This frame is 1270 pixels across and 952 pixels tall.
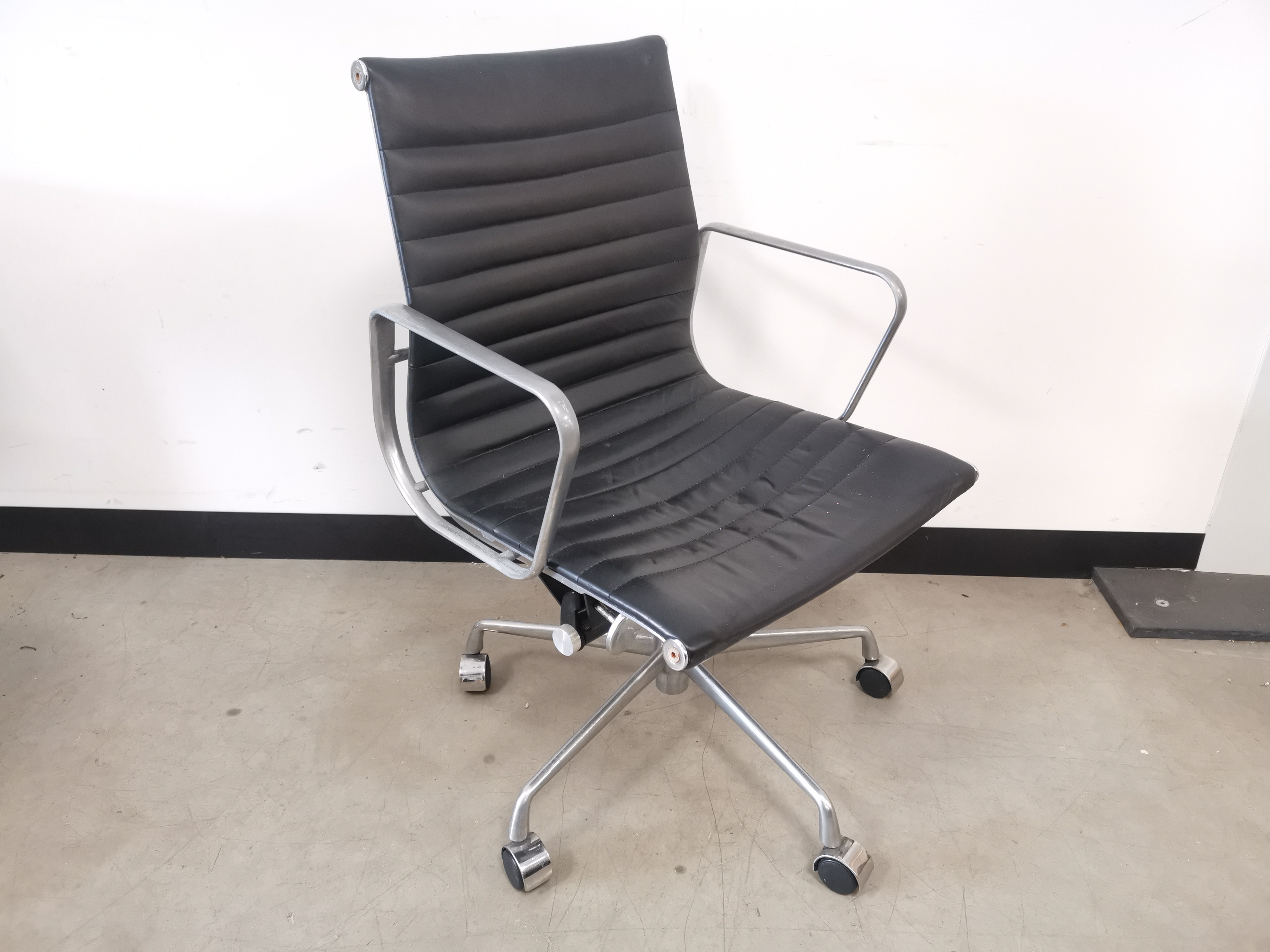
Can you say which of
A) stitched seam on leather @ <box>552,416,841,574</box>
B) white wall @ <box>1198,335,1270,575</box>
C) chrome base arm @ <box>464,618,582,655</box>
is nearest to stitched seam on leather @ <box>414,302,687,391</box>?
stitched seam on leather @ <box>552,416,841,574</box>

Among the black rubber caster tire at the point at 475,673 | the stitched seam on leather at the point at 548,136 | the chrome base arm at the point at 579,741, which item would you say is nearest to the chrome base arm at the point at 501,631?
the black rubber caster tire at the point at 475,673

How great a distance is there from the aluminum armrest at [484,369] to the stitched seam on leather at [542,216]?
108 millimetres

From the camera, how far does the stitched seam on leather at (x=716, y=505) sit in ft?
3.85

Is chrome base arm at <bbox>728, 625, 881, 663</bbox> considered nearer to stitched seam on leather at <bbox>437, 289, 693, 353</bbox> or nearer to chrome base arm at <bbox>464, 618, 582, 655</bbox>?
chrome base arm at <bbox>464, 618, 582, 655</bbox>

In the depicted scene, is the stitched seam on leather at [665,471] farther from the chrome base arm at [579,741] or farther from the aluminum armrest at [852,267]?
the chrome base arm at [579,741]

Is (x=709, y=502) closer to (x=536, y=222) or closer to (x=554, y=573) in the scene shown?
(x=554, y=573)

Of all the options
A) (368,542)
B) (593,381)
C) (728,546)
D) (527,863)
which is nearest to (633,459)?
(593,381)

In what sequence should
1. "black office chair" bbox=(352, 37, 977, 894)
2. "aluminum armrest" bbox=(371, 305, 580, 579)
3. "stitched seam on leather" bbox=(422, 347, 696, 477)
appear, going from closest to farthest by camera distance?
1. "aluminum armrest" bbox=(371, 305, 580, 579)
2. "black office chair" bbox=(352, 37, 977, 894)
3. "stitched seam on leather" bbox=(422, 347, 696, 477)

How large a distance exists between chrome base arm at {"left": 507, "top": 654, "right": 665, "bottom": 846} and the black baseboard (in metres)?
0.70

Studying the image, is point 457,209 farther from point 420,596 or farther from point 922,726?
point 922,726

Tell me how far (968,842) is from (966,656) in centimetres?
45

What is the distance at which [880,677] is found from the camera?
1644mm

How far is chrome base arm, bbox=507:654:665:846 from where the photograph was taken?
1299mm

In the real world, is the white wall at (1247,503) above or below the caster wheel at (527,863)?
above
